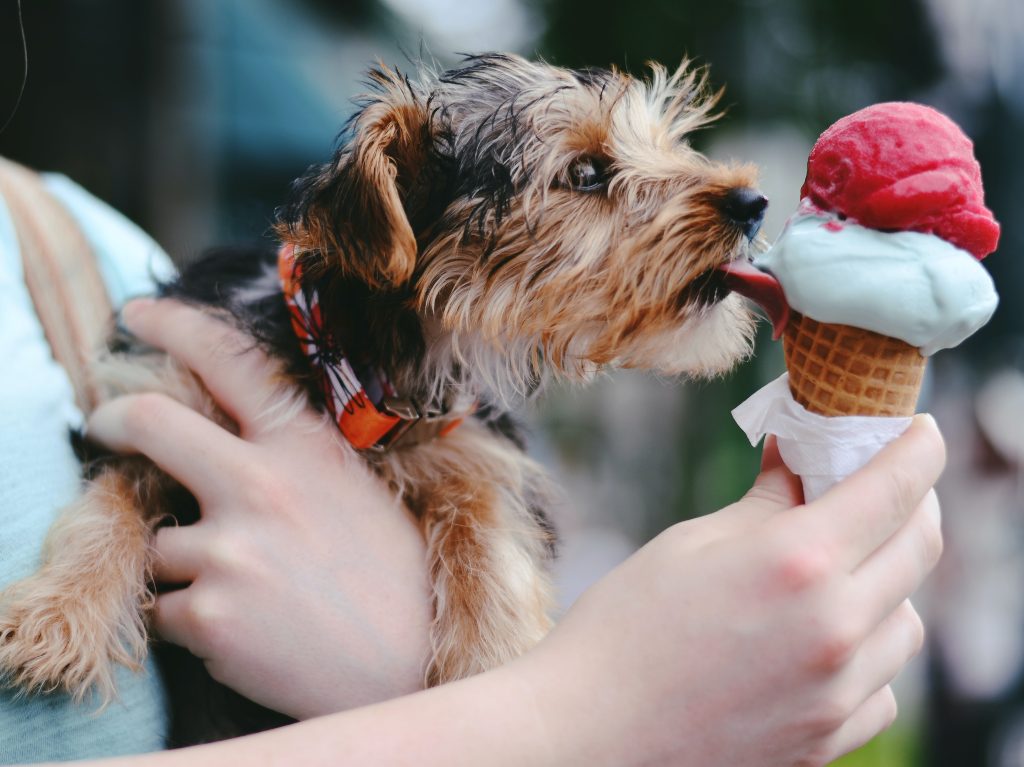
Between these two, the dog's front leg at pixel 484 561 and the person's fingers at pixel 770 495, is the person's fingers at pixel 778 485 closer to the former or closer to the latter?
the person's fingers at pixel 770 495

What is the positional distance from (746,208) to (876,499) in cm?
92

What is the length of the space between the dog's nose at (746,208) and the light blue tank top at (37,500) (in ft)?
5.02

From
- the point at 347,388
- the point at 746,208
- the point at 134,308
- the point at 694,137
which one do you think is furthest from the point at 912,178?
the point at 694,137

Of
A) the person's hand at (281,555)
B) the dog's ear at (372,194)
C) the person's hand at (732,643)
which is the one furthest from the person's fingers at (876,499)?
the dog's ear at (372,194)

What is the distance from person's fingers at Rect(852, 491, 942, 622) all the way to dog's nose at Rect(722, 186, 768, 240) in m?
0.82

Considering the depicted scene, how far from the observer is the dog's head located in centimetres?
195

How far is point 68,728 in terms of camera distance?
1.48 metres

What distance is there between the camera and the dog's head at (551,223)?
6.39 ft

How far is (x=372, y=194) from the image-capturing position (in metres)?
1.78

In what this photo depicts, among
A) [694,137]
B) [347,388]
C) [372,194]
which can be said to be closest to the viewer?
[372,194]

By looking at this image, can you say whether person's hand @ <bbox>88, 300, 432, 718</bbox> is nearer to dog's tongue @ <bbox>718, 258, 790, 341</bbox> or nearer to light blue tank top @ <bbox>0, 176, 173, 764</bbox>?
light blue tank top @ <bbox>0, 176, 173, 764</bbox>

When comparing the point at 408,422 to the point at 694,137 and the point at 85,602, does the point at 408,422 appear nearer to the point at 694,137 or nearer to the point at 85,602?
the point at 85,602

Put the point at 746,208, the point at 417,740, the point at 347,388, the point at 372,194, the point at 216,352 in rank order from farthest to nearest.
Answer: the point at 216,352
the point at 347,388
the point at 746,208
the point at 372,194
the point at 417,740

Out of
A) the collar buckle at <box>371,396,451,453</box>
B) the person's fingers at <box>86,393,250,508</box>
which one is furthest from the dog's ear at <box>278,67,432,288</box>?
the person's fingers at <box>86,393,250,508</box>
